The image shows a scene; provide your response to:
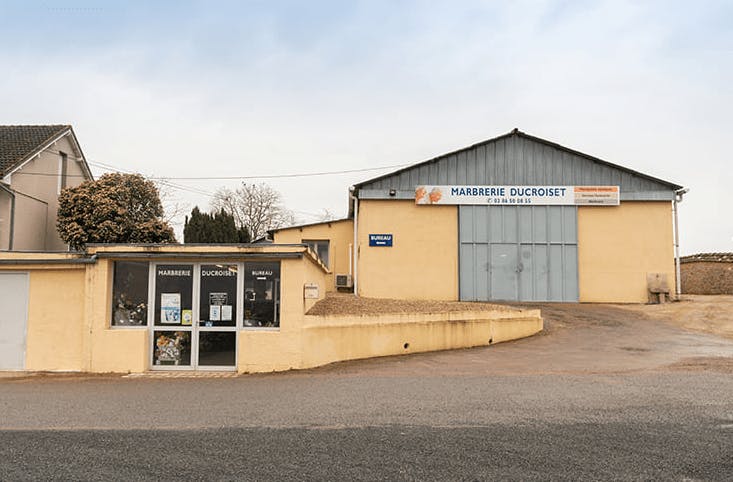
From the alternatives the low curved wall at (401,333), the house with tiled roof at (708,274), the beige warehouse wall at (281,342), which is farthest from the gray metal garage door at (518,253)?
the house with tiled roof at (708,274)

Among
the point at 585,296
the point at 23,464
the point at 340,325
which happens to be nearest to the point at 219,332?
the point at 340,325

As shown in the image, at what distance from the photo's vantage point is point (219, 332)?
11.3 metres

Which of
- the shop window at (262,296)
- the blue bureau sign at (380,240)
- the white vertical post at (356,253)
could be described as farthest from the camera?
the blue bureau sign at (380,240)

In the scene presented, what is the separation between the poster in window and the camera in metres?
11.4

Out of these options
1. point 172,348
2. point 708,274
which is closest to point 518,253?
point 172,348

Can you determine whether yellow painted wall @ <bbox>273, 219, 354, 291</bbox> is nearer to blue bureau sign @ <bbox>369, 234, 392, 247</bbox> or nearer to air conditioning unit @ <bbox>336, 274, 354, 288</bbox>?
air conditioning unit @ <bbox>336, 274, 354, 288</bbox>

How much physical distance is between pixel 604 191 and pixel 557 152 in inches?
91.8

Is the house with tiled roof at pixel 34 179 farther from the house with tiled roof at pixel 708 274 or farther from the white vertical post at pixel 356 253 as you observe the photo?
the house with tiled roof at pixel 708 274

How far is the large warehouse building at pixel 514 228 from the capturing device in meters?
21.3

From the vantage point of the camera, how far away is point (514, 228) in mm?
21703

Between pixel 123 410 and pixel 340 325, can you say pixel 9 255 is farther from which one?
pixel 340 325

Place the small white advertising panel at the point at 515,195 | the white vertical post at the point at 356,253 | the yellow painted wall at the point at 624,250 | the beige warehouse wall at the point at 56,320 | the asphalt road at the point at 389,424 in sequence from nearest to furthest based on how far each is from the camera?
the asphalt road at the point at 389,424
the beige warehouse wall at the point at 56,320
the yellow painted wall at the point at 624,250
the white vertical post at the point at 356,253
the small white advertising panel at the point at 515,195

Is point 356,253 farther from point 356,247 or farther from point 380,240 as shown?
point 380,240

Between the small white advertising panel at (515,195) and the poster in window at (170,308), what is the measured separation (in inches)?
477
